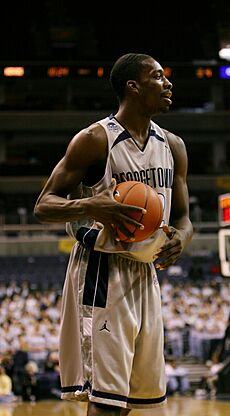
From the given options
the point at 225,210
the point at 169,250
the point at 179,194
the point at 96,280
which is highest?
the point at 179,194

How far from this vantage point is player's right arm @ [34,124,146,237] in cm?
281

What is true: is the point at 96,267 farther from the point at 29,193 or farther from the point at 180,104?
the point at 180,104

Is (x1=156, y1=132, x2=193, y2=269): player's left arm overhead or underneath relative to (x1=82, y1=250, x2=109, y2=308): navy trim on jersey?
overhead

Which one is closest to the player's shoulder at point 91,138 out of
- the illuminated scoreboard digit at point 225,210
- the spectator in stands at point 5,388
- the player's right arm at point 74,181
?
the player's right arm at point 74,181

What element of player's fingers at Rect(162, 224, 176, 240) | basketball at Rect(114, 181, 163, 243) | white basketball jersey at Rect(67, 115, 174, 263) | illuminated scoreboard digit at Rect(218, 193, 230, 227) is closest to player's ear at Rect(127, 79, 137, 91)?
white basketball jersey at Rect(67, 115, 174, 263)

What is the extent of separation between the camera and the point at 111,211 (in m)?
2.71

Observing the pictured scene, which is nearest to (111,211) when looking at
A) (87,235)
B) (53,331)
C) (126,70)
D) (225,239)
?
(87,235)

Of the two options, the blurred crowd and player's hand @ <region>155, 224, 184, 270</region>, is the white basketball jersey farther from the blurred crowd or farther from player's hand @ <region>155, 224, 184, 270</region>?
→ the blurred crowd

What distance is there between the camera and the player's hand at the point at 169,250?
2.92 metres

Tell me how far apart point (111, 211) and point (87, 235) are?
10.6 inches

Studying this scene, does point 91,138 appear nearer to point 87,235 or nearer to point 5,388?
point 87,235

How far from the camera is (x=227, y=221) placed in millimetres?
11391

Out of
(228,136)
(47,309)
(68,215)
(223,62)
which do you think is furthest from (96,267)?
(228,136)

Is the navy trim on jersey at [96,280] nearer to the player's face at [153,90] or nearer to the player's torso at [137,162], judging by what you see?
the player's torso at [137,162]
